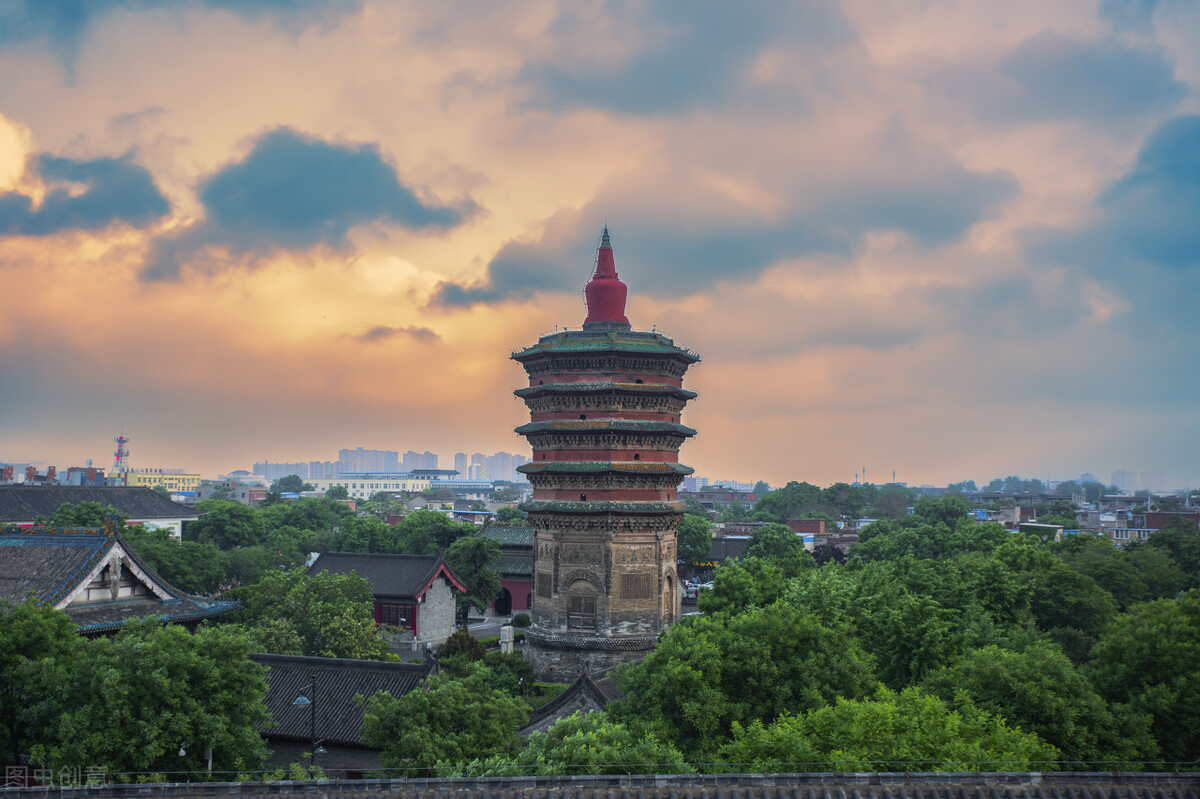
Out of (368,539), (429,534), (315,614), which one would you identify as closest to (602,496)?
(315,614)

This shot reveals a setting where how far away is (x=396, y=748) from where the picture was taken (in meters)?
22.1

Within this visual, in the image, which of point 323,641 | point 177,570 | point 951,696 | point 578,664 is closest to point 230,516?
point 177,570

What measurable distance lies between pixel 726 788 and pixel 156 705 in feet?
43.8

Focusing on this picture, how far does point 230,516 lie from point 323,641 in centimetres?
5113

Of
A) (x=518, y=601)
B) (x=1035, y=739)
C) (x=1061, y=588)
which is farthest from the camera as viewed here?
(x=518, y=601)

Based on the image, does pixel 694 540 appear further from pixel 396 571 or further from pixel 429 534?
pixel 396 571

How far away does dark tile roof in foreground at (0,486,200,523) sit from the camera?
83875mm

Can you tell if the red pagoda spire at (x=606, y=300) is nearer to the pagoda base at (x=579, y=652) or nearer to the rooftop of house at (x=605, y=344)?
the rooftop of house at (x=605, y=344)

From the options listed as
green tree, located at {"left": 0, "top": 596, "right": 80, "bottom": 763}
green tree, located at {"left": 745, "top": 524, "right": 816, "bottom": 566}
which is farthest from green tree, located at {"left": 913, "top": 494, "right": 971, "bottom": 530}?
green tree, located at {"left": 0, "top": 596, "right": 80, "bottom": 763}

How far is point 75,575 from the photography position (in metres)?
28.9

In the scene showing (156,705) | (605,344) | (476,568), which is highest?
(605,344)

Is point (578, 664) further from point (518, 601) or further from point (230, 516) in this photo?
point (230, 516)

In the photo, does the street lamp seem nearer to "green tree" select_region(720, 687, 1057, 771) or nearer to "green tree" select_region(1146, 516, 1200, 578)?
"green tree" select_region(720, 687, 1057, 771)

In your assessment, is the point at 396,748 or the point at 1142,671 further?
the point at 1142,671
